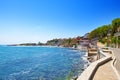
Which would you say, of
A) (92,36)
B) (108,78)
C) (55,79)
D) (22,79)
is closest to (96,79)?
(108,78)

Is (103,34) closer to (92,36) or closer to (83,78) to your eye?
(92,36)

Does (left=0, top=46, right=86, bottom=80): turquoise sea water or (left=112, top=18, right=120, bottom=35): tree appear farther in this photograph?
(left=112, top=18, right=120, bottom=35): tree

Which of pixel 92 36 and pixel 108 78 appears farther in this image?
pixel 92 36

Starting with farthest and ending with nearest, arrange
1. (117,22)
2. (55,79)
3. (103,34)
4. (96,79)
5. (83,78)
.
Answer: (103,34)
(117,22)
(55,79)
(96,79)
(83,78)

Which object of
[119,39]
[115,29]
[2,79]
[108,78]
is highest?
[115,29]

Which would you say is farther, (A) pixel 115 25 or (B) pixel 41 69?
(A) pixel 115 25

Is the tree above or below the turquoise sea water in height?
above

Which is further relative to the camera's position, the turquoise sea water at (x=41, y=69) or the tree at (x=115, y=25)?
the tree at (x=115, y=25)

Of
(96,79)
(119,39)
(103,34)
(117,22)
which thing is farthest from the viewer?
(103,34)

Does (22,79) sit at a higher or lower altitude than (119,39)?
lower

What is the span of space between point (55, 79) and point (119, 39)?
38071 mm

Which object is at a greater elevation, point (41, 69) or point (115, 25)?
point (115, 25)

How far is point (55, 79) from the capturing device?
22.7 metres

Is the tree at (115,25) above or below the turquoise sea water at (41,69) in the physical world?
above
